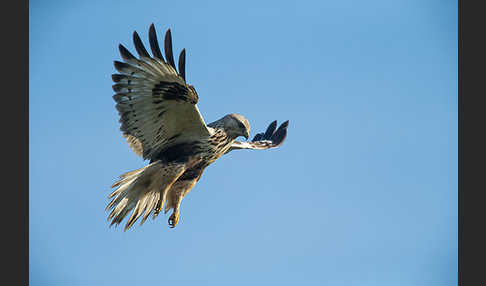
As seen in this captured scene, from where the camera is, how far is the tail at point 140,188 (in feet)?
19.2

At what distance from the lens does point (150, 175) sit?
586cm

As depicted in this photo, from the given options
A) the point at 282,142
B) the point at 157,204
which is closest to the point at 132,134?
the point at 157,204

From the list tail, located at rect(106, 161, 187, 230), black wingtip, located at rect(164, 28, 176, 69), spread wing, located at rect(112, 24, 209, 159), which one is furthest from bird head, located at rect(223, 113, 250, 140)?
black wingtip, located at rect(164, 28, 176, 69)

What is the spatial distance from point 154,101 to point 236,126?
2.88 ft

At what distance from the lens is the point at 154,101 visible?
5.74 m

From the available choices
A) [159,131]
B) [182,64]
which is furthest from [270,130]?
[182,64]

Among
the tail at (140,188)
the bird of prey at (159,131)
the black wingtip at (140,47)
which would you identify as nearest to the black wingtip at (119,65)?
the bird of prey at (159,131)

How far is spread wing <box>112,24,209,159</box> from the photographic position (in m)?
5.56

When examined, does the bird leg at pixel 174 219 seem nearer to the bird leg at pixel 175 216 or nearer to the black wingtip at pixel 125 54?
the bird leg at pixel 175 216

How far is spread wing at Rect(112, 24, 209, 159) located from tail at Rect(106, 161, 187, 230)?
8.0 inches

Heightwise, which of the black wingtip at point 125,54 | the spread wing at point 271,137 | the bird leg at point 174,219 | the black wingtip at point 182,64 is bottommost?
the bird leg at point 174,219

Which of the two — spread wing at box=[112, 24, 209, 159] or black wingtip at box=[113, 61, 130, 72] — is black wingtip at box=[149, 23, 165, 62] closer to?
spread wing at box=[112, 24, 209, 159]

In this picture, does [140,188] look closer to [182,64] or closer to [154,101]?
[154,101]

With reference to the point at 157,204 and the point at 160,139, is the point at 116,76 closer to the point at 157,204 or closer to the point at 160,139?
the point at 160,139
